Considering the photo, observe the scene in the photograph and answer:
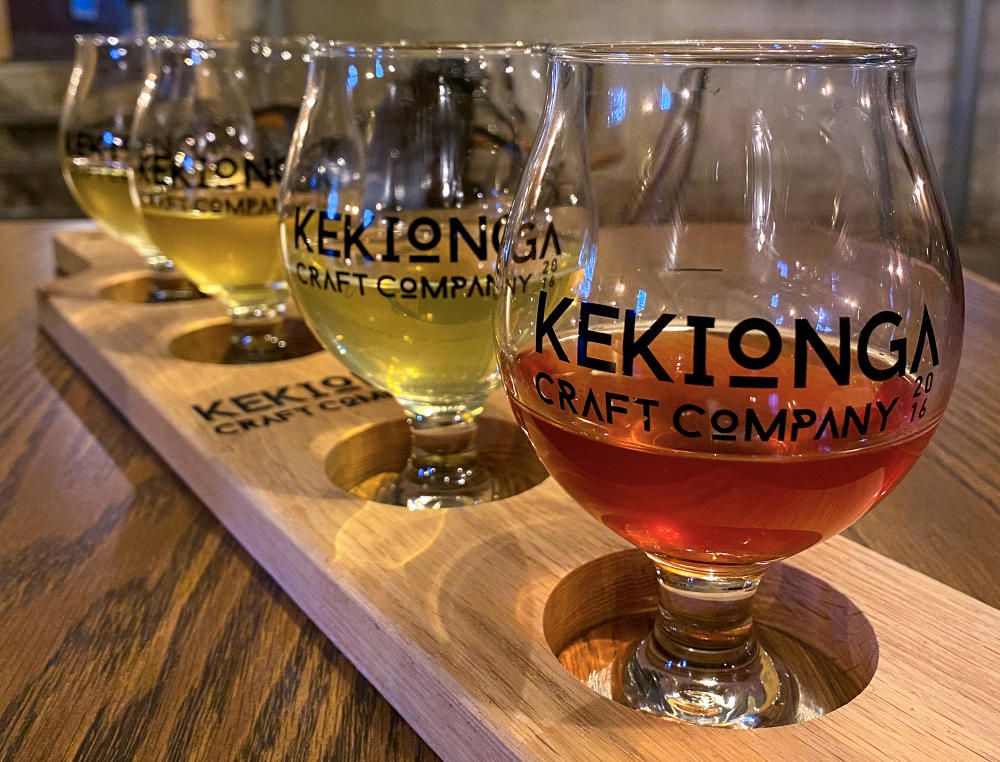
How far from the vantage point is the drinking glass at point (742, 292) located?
13.7 inches

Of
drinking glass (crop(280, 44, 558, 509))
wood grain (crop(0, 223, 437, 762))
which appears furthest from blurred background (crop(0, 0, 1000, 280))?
wood grain (crop(0, 223, 437, 762))

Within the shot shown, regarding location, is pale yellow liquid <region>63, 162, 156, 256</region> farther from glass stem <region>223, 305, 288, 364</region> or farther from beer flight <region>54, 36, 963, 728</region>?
beer flight <region>54, 36, 963, 728</region>

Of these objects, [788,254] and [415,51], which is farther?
[415,51]

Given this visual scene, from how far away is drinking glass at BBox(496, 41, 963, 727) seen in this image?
0.35 m

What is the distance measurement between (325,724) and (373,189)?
0.28 m

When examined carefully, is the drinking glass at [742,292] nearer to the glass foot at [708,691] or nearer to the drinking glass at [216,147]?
the glass foot at [708,691]

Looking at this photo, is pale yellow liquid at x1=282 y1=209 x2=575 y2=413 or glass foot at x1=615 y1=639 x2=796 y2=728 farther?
pale yellow liquid at x1=282 y1=209 x2=575 y2=413

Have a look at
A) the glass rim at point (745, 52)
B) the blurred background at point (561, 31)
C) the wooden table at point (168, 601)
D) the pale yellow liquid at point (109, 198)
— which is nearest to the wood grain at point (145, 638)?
the wooden table at point (168, 601)

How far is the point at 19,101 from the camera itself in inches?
148

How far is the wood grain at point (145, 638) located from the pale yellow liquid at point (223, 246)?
0.58 ft

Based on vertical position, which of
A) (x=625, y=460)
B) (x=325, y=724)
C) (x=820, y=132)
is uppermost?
(x=820, y=132)

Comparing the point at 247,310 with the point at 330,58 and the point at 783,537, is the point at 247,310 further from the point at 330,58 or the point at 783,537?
the point at 783,537

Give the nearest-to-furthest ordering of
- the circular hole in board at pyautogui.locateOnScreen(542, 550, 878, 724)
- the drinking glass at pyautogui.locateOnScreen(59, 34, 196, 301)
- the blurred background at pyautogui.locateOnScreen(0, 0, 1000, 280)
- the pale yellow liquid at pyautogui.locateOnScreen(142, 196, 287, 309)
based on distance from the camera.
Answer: the circular hole in board at pyautogui.locateOnScreen(542, 550, 878, 724), the pale yellow liquid at pyautogui.locateOnScreen(142, 196, 287, 309), the drinking glass at pyautogui.locateOnScreen(59, 34, 196, 301), the blurred background at pyautogui.locateOnScreen(0, 0, 1000, 280)

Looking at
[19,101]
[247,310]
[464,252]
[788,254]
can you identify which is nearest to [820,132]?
[788,254]
